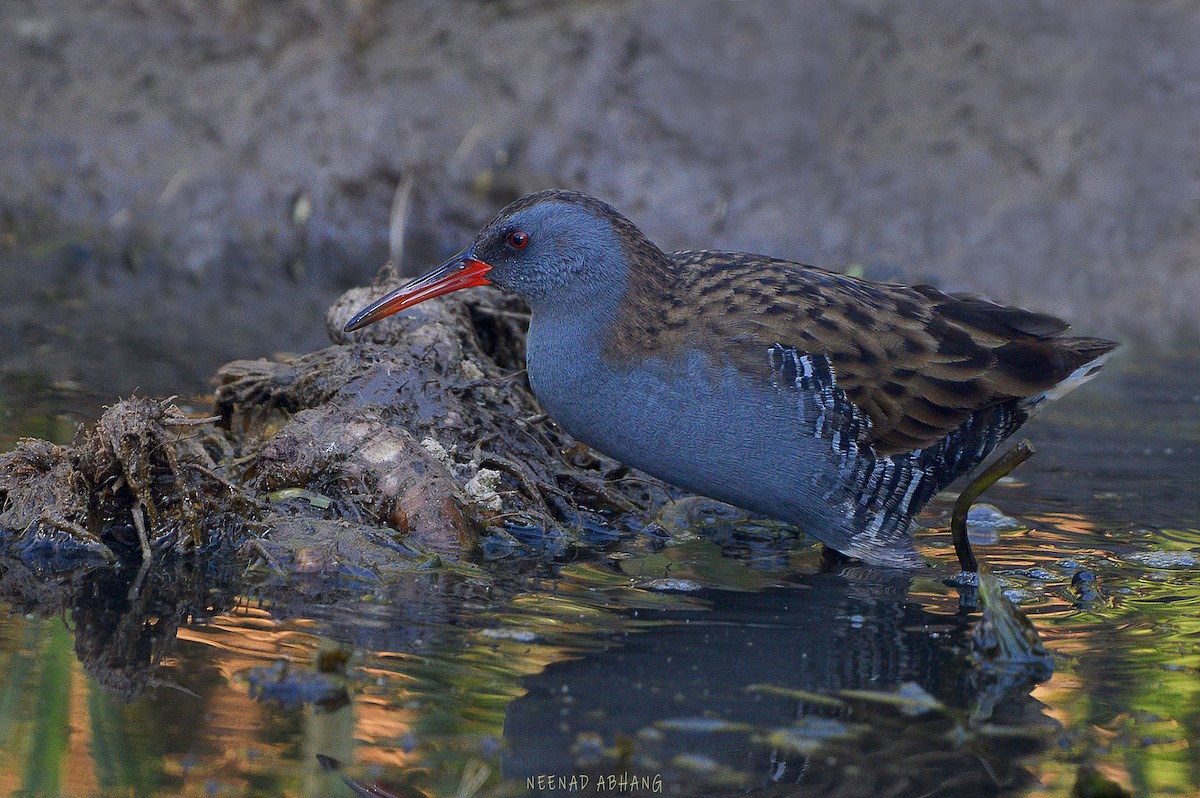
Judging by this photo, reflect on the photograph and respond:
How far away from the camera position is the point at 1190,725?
12.2 ft

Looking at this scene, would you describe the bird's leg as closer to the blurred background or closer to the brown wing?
the brown wing

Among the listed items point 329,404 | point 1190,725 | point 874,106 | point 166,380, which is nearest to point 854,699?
point 1190,725

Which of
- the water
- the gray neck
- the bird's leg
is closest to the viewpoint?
the water

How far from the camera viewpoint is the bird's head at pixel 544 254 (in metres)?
5.13

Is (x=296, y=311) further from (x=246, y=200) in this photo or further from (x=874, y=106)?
(x=874, y=106)

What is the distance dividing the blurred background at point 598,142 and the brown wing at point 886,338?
12.5 ft

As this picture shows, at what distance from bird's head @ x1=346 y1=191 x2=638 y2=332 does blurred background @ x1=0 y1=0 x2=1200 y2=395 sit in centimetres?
339

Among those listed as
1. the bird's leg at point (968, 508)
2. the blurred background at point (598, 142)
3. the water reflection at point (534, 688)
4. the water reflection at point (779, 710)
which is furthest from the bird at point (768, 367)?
the blurred background at point (598, 142)

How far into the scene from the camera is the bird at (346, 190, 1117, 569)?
191 inches

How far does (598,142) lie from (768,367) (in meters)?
5.30

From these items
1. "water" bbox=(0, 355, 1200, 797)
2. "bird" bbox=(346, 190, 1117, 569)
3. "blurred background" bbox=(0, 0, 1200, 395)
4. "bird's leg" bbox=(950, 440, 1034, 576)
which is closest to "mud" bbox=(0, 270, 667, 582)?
"water" bbox=(0, 355, 1200, 797)

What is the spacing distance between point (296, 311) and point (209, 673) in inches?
214

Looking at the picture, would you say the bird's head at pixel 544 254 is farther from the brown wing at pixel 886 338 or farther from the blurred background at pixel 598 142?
the blurred background at pixel 598 142

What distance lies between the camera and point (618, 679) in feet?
12.8
